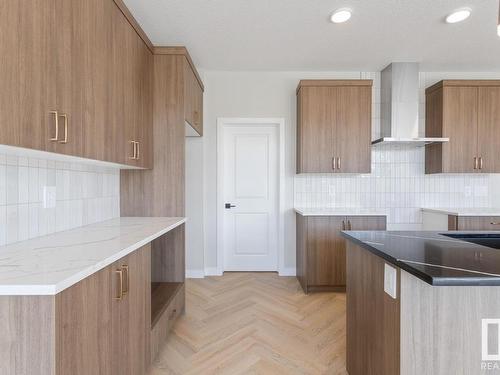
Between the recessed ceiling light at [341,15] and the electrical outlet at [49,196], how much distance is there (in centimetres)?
248

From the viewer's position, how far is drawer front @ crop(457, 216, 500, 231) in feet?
10.6

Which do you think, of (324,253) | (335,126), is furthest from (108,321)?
(335,126)

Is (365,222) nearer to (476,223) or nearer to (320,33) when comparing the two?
(476,223)

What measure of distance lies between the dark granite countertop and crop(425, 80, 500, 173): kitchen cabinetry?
237 cm

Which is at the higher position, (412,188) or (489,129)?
(489,129)

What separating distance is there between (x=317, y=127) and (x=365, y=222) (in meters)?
1.20

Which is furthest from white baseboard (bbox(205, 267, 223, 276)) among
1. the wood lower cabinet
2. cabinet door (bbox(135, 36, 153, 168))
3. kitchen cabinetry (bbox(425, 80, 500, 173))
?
kitchen cabinetry (bbox(425, 80, 500, 173))

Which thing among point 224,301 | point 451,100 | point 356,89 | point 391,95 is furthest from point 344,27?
point 224,301

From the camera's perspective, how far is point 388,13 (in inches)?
98.6

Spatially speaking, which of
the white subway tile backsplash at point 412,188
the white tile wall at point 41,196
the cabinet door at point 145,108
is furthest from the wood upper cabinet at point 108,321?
the white subway tile backsplash at point 412,188

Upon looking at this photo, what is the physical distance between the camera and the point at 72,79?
58.8 inches

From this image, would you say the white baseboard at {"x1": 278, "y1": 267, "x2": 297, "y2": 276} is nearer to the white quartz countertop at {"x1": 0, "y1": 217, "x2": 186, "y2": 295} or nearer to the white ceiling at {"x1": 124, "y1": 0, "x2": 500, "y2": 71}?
the white quartz countertop at {"x1": 0, "y1": 217, "x2": 186, "y2": 295}

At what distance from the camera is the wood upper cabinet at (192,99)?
2730 mm
